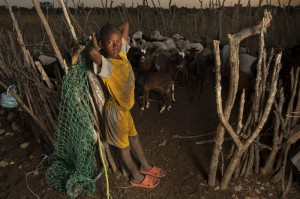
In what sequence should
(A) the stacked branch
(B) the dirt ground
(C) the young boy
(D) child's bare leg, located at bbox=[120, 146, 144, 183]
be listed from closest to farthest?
(A) the stacked branch → (C) the young boy → (D) child's bare leg, located at bbox=[120, 146, 144, 183] → (B) the dirt ground

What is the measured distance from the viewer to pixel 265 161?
122 inches

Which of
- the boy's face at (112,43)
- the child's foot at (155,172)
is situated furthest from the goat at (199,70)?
the boy's face at (112,43)

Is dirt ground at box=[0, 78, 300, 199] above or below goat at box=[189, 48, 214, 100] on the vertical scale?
below

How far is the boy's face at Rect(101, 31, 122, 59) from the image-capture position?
7.86ft

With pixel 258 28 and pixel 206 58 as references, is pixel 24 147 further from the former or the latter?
pixel 206 58

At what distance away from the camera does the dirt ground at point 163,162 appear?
2945 mm

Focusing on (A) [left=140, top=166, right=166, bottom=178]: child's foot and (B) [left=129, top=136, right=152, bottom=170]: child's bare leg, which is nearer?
(B) [left=129, top=136, right=152, bottom=170]: child's bare leg

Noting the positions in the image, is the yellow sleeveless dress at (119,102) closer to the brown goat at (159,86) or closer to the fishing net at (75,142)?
the fishing net at (75,142)

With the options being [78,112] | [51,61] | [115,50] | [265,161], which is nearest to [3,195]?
[78,112]

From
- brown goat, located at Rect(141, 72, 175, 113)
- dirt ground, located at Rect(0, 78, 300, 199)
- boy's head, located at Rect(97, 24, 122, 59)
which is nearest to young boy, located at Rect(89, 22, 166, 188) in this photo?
boy's head, located at Rect(97, 24, 122, 59)

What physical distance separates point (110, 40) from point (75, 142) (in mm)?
1189

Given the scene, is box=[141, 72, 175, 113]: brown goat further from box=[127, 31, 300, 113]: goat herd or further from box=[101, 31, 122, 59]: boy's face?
box=[101, 31, 122, 59]: boy's face

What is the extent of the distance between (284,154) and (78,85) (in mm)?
2264

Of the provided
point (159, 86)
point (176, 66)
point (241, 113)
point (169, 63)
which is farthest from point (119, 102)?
point (169, 63)
